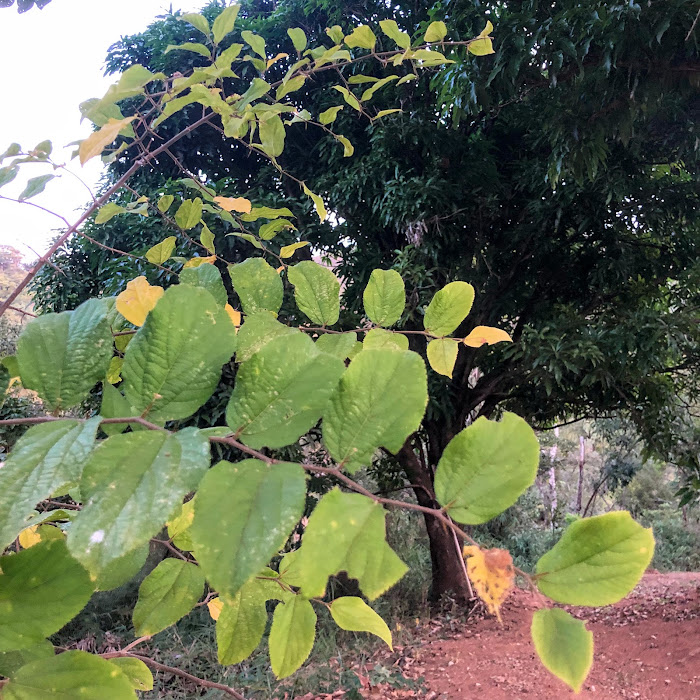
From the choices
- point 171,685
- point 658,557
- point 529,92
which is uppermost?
point 529,92

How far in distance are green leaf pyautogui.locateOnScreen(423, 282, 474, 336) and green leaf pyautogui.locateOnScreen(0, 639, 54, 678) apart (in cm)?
25

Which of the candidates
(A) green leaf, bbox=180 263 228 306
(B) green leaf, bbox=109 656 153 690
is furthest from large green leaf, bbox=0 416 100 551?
(B) green leaf, bbox=109 656 153 690

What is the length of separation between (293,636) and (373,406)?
0.14 meters

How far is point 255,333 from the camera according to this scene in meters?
0.23

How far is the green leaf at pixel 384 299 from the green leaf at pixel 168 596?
0.18 meters

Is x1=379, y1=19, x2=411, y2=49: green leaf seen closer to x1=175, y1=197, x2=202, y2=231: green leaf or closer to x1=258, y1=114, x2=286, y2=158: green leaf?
x1=258, y1=114, x2=286, y2=158: green leaf

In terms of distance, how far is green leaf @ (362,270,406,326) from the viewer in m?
0.31

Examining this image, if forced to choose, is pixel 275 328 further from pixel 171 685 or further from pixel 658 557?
pixel 658 557

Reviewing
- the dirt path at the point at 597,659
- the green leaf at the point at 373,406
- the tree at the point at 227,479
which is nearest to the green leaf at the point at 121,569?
the tree at the point at 227,479

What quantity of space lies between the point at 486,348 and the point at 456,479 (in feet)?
10.4

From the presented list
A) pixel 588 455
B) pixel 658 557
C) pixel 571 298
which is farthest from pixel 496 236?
pixel 588 455

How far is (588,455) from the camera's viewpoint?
10258 millimetres

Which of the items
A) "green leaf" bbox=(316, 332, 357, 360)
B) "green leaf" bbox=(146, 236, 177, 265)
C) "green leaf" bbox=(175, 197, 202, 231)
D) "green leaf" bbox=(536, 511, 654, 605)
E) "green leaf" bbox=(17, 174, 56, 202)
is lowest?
"green leaf" bbox=(536, 511, 654, 605)

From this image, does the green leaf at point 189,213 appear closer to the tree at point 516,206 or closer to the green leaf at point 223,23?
the green leaf at point 223,23
